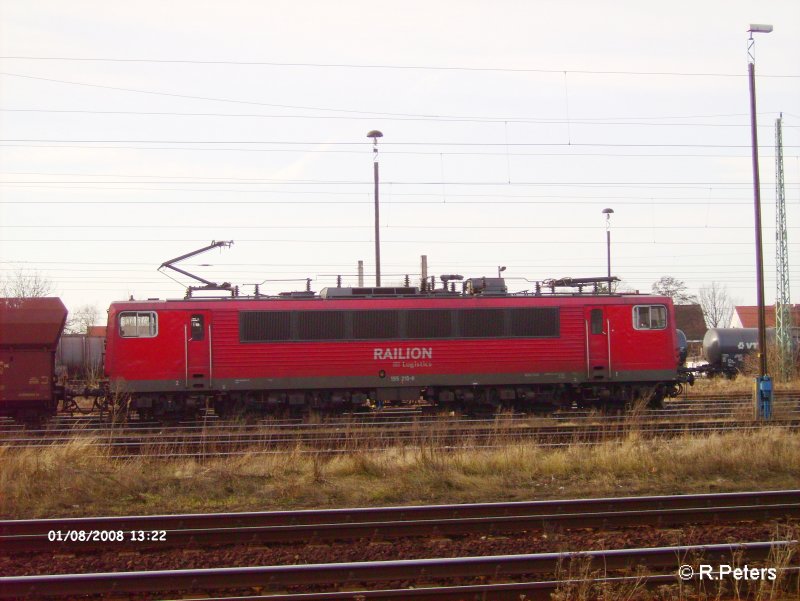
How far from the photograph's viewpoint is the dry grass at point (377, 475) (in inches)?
462

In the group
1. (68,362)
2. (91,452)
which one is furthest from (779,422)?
(68,362)

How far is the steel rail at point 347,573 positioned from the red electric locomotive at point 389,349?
13.5 m

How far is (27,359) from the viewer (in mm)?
20234

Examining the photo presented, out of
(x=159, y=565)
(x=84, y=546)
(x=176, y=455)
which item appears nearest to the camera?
(x=159, y=565)

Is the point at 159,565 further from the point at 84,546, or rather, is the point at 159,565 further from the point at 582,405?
the point at 582,405

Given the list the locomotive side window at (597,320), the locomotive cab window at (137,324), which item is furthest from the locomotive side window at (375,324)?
the locomotive side window at (597,320)

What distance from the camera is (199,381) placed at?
827 inches

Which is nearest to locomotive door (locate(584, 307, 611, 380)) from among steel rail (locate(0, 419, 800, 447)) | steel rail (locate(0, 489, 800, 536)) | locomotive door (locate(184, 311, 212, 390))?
steel rail (locate(0, 419, 800, 447))

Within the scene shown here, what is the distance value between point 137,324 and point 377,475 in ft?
33.4

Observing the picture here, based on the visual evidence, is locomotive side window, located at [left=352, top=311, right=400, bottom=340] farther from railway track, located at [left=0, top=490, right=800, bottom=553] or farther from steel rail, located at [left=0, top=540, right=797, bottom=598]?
steel rail, located at [left=0, top=540, right=797, bottom=598]

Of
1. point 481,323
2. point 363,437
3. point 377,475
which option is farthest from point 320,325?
point 377,475

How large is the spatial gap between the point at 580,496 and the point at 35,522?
24.3ft

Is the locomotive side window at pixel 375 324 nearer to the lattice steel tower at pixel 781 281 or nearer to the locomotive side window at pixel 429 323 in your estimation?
the locomotive side window at pixel 429 323

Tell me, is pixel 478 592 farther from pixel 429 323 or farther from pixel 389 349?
pixel 429 323
